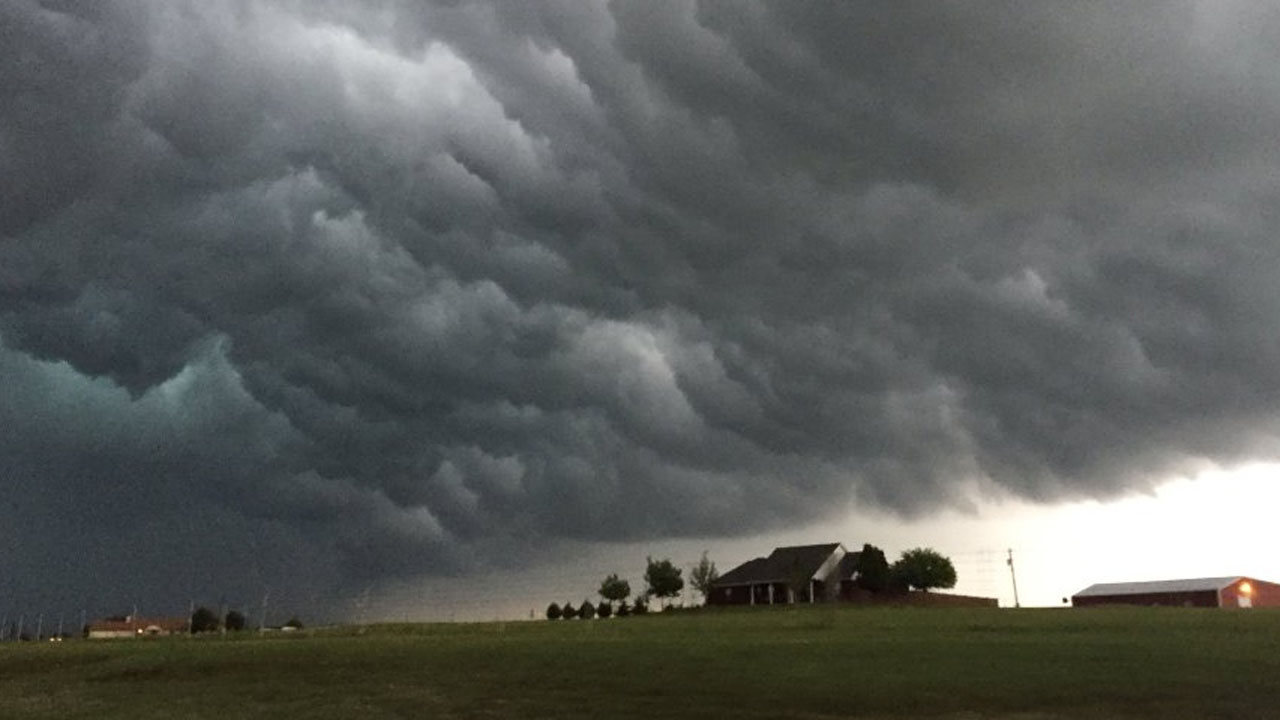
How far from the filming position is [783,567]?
15138cm

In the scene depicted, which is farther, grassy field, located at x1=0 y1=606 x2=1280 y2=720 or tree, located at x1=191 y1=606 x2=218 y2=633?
tree, located at x1=191 y1=606 x2=218 y2=633

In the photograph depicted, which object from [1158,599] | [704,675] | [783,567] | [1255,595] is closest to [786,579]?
[783,567]

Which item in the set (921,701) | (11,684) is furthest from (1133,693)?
(11,684)

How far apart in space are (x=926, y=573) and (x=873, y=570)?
808 centimetres

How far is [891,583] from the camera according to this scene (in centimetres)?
13462

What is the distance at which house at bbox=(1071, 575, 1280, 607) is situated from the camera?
147m

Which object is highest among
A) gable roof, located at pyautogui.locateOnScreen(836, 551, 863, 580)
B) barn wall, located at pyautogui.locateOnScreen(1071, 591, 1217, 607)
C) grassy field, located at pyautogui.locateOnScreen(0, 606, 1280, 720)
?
gable roof, located at pyautogui.locateOnScreen(836, 551, 863, 580)

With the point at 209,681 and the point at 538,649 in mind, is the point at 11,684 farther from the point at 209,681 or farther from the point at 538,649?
the point at 538,649

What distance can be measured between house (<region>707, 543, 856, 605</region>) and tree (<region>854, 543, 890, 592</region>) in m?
7.95

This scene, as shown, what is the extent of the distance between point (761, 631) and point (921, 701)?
35.7 meters

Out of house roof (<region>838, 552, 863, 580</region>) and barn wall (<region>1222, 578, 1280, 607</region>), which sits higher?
house roof (<region>838, 552, 863, 580</region>)

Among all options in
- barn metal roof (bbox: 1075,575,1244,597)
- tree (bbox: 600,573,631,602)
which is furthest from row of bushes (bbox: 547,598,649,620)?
barn metal roof (bbox: 1075,575,1244,597)

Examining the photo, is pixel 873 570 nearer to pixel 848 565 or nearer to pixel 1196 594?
pixel 848 565

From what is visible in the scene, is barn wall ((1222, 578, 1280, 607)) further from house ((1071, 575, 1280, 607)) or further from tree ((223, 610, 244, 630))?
tree ((223, 610, 244, 630))
